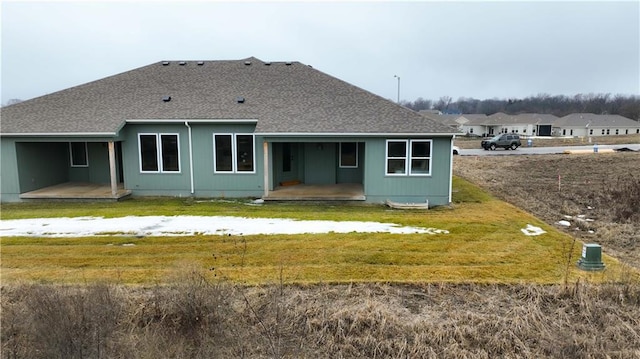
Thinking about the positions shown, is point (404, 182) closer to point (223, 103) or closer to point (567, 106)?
point (223, 103)

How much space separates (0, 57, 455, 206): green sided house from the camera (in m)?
13.4

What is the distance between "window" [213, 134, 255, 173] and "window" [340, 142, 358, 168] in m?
3.43

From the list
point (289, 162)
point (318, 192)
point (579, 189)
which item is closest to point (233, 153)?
point (289, 162)

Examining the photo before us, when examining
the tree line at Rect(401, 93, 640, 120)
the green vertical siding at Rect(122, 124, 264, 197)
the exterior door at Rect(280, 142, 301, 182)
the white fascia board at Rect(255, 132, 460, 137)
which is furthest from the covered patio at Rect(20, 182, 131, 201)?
the tree line at Rect(401, 93, 640, 120)

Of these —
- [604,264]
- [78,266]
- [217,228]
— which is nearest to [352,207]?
[217,228]

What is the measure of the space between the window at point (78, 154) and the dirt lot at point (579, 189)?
1603 centimetres

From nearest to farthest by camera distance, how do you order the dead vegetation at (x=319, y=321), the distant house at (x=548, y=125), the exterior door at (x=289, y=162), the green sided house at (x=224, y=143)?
the dead vegetation at (x=319, y=321) < the green sided house at (x=224, y=143) < the exterior door at (x=289, y=162) < the distant house at (x=548, y=125)

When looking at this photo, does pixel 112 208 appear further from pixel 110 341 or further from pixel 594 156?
pixel 594 156

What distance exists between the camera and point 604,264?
791 cm

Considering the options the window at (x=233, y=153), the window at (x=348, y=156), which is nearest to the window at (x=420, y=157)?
the window at (x=348, y=156)

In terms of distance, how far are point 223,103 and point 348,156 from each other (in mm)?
4983

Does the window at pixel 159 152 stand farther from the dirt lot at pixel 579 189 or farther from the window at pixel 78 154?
the dirt lot at pixel 579 189

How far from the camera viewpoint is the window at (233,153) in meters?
14.3

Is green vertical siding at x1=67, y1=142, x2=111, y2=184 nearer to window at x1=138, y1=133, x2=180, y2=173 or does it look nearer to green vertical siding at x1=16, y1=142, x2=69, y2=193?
green vertical siding at x1=16, y1=142, x2=69, y2=193
